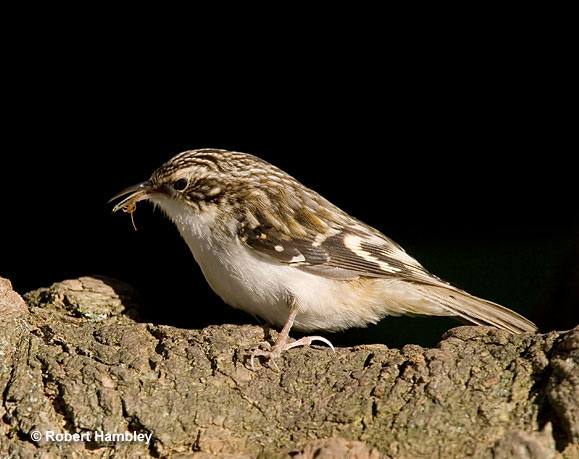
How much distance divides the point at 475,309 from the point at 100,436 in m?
1.46

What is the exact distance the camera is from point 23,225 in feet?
15.7

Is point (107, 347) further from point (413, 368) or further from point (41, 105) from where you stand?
point (41, 105)

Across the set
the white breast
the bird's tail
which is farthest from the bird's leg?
the bird's tail

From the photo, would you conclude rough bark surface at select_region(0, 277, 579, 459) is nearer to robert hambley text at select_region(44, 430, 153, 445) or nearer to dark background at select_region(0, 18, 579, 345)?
robert hambley text at select_region(44, 430, 153, 445)

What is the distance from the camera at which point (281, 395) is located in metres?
2.31

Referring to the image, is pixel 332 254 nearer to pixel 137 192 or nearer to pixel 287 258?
pixel 287 258

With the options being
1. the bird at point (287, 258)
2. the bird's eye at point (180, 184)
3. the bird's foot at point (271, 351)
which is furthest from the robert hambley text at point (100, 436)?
the bird's eye at point (180, 184)

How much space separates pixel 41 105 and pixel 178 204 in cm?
209

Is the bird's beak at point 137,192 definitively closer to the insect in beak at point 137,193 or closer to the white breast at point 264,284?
the insect in beak at point 137,193

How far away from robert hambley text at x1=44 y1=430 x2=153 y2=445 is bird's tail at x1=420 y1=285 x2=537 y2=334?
4.22 feet

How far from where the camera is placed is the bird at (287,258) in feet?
9.59

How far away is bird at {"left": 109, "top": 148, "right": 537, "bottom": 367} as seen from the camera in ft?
9.59

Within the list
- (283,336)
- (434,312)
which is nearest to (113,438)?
(283,336)

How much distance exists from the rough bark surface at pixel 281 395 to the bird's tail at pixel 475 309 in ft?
1.78
